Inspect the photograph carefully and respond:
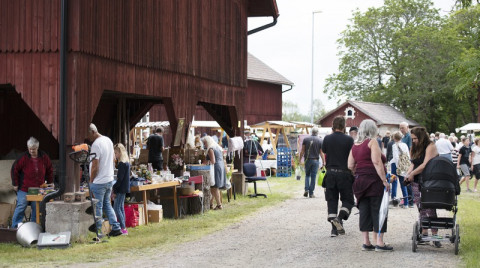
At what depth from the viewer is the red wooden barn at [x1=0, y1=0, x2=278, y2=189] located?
1167cm

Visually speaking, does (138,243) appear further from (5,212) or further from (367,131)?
(367,131)

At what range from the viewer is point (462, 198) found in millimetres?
20031

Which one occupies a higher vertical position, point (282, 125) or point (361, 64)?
point (361, 64)

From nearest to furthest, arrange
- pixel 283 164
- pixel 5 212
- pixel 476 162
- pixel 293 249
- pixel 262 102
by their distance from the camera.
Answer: pixel 293 249
pixel 5 212
pixel 476 162
pixel 283 164
pixel 262 102

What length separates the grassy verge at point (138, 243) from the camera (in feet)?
33.0

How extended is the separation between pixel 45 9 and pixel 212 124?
2768 centimetres

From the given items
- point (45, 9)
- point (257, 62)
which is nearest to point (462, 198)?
point (45, 9)

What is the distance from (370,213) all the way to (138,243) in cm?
361

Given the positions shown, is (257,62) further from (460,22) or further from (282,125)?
(282,125)

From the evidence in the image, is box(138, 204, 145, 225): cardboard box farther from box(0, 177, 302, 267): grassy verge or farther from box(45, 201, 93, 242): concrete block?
box(45, 201, 93, 242): concrete block

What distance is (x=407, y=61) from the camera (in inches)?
2387

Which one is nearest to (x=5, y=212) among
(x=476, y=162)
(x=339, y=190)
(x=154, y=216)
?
(x=154, y=216)

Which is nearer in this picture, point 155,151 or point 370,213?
point 370,213

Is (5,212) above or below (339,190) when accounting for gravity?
below
